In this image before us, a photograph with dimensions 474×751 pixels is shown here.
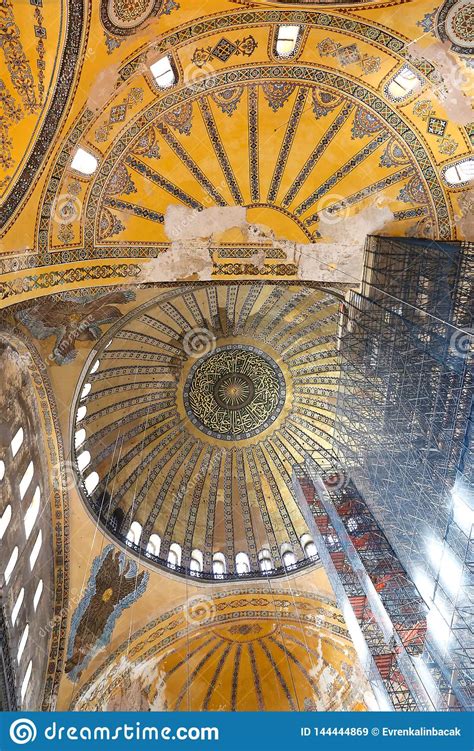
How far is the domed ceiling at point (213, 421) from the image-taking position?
44.2 ft

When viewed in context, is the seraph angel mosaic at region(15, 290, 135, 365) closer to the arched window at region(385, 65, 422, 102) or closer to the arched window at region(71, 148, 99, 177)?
the arched window at region(71, 148, 99, 177)

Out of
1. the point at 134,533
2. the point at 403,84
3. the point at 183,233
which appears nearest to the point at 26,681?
the point at 134,533

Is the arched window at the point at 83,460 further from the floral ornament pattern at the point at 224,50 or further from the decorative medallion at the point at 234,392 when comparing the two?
the floral ornament pattern at the point at 224,50

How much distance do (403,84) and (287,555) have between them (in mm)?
12217

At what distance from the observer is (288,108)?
8430mm

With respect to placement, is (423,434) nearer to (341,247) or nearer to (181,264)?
(341,247)

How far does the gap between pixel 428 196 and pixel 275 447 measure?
9146 mm

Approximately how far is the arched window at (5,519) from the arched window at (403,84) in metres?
9.24

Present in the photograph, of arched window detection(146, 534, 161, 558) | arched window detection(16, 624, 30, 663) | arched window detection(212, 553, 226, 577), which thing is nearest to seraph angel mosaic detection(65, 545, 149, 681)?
arched window detection(146, 534, 161, 558)

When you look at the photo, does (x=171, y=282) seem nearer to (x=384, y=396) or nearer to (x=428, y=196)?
(x=428, y=196)

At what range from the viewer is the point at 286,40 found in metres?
7.57

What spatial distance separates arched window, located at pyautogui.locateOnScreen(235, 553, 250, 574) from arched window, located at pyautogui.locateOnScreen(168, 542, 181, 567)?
1.78 meters

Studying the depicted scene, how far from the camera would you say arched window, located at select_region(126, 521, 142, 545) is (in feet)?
46.1

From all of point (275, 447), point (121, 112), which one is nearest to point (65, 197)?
point (121, 112)
